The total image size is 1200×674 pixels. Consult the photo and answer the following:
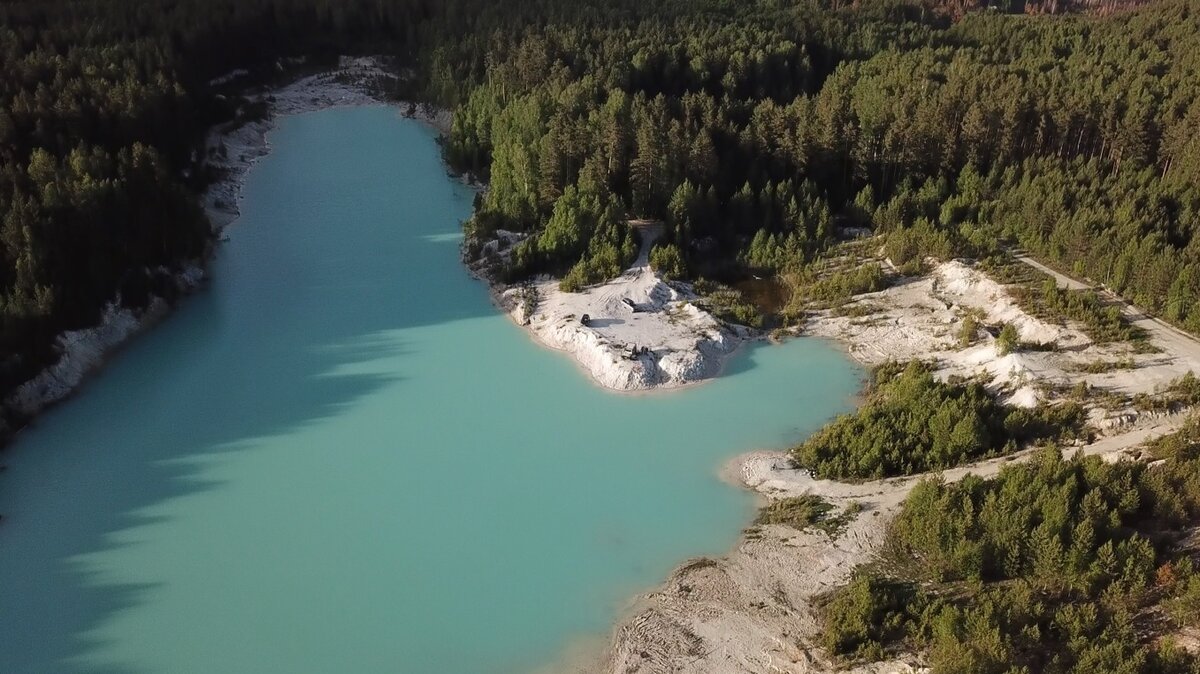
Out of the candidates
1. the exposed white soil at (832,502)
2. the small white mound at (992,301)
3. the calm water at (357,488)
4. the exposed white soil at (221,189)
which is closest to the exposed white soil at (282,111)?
the exposed white soil at (221,189)

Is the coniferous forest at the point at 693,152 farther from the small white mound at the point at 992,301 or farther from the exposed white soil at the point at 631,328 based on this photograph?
the small white mound at the point at 992,301

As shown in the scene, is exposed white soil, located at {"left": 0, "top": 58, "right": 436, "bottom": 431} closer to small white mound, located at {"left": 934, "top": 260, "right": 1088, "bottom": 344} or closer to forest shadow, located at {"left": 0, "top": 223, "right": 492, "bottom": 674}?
forest shadow, located at {"left": 0, "top": 223, "right": 492, "bottom": 674}

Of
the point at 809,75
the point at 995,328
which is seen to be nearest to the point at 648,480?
the point at 995,328

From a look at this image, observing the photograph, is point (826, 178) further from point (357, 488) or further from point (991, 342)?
point (357, 488)

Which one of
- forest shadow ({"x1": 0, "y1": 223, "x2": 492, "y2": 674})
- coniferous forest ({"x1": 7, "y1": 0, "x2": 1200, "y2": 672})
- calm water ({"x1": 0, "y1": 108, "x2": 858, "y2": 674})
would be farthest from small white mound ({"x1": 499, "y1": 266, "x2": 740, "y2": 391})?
forest shadow ({"x1": 0, "y1": 223, "x2": 492, "y2": 674})

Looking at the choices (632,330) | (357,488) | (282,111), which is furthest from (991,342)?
(282,111)
